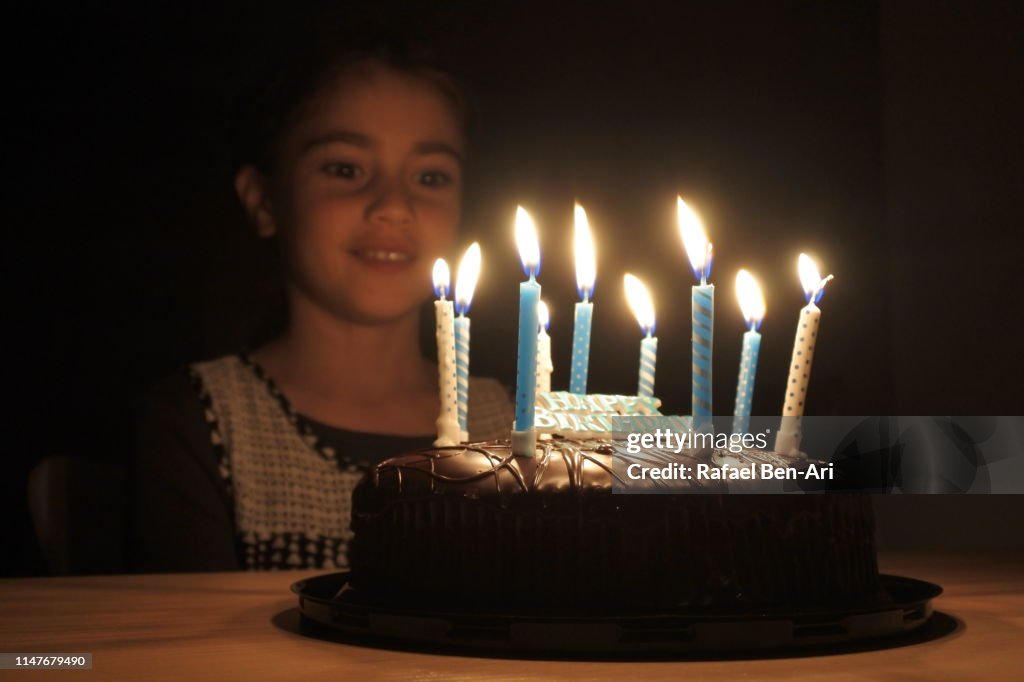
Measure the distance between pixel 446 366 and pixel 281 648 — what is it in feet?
1.75

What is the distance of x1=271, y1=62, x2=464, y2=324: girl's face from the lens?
11.1 ft

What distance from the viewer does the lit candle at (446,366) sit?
1.70m

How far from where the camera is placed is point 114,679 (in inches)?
48.3

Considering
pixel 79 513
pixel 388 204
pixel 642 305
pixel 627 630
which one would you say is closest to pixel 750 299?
pixel 642 305

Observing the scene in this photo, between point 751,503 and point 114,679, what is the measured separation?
87 centimetres

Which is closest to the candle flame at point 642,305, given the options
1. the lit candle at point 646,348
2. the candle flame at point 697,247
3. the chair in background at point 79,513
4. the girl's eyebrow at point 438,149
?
the lit candle at point 646,348

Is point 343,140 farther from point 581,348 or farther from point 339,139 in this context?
point 581,348

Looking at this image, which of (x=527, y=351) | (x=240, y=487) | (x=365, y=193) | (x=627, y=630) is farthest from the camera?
(x=365, y=193)

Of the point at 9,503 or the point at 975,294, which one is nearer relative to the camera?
the point at 9,503

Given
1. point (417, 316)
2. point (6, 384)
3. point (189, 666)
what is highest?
point (417, 316)

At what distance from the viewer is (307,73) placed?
11.3 feet

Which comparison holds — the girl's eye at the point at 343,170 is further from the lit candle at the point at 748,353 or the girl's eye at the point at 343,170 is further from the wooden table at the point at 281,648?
the lit candle at the point at 748,353

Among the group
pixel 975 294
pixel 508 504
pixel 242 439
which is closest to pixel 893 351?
pixel 975 294

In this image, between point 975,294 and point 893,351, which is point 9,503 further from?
point 975,294
